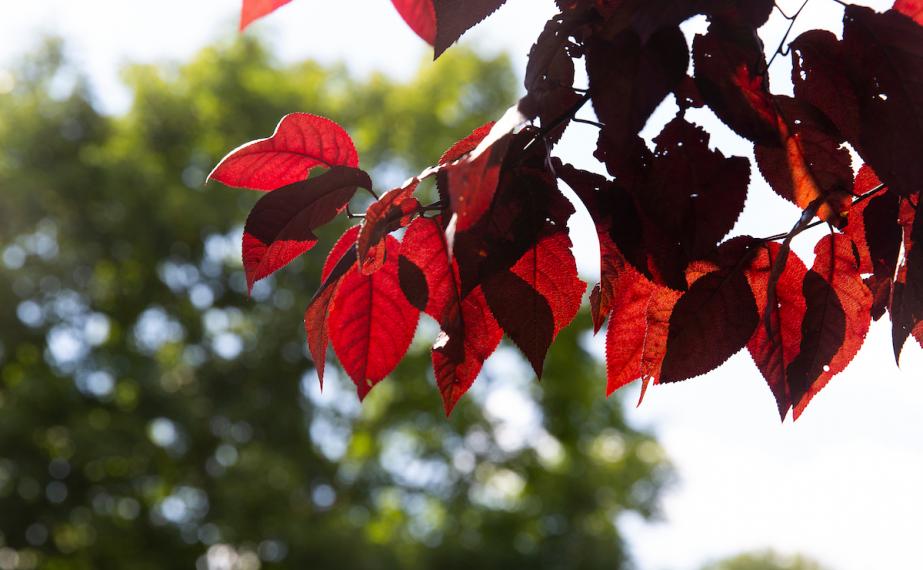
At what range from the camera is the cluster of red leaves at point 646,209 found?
1.71 ft

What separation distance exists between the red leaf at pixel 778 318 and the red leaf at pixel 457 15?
254 mm

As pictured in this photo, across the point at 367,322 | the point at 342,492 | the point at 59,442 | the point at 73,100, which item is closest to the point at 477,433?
the point at 342,492

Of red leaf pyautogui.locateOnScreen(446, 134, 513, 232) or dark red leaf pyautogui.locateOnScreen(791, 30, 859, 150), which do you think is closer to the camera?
red leaf pyautogui.locateOnScreen(446, 134, 513, 232)

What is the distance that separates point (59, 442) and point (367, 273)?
1188cm

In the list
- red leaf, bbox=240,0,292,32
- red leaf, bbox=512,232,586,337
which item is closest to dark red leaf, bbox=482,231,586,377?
red leaf, bbox=512,232,586,337

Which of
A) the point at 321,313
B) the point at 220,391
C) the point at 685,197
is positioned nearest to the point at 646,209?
the point at 685,197

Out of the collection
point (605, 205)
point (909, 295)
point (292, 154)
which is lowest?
point (909, 295)

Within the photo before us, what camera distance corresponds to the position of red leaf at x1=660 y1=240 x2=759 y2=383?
1.98 ft

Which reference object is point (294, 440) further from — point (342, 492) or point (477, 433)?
point (477, 433)

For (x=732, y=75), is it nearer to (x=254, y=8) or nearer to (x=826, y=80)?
(x=826, y=80)

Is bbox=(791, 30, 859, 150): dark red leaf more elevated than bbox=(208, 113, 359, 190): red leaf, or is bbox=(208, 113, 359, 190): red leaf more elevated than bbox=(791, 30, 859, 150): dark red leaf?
bbox=(208, 113, 359, 190): red leaf

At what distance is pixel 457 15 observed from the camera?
1.78ft

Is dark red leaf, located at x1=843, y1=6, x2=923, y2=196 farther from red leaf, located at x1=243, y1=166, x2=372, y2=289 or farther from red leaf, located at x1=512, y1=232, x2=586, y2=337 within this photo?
red leaf, located at x1=243, y1=166, x2=372, y2=289

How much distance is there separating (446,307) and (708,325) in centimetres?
18
